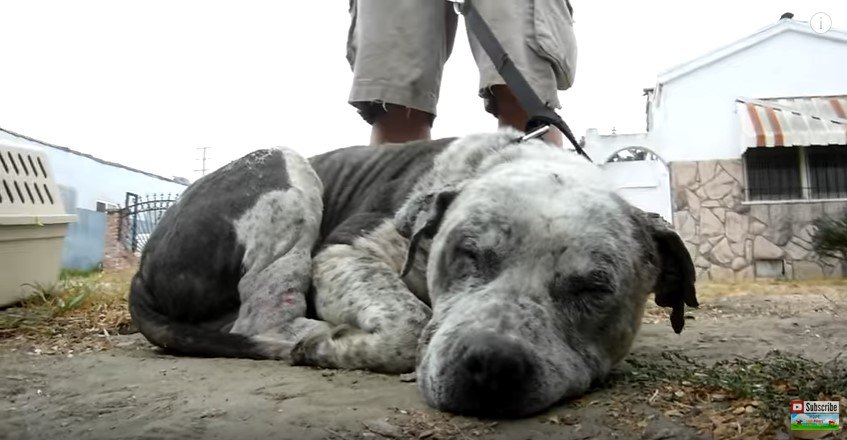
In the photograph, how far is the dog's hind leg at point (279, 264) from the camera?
2666mm

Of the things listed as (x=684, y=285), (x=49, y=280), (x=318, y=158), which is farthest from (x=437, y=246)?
(x=49, y=280)

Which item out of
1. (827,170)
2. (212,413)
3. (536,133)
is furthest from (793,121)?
(212,413)

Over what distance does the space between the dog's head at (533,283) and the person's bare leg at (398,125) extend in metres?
1.35

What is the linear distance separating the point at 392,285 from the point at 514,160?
69 cm

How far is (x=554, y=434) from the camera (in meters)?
1.46

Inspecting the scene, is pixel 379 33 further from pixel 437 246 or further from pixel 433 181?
pixel 437 246

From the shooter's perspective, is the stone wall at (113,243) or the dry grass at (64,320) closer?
the dry grass at (64,320)

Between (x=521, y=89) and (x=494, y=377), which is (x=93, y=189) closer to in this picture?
(x=521, y=89)

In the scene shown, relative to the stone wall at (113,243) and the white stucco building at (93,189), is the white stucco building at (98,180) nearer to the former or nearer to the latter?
the white stucco building at (93,189)

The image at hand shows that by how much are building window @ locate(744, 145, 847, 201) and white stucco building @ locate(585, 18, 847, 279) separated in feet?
0.06

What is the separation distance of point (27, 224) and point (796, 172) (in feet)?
38.6

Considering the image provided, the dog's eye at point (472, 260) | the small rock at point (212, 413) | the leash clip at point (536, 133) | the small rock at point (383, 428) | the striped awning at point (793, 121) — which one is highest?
the striped awning at point (793, 121)

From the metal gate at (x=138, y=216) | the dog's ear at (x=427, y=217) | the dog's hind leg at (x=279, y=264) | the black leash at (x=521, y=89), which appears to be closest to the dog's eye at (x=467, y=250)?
the dog's ear at (x=427, y=217)

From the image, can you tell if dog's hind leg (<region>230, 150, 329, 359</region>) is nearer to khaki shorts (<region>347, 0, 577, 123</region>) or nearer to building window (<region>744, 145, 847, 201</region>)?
khaki shorts (<region>347, 0, 577, 123</region>)
